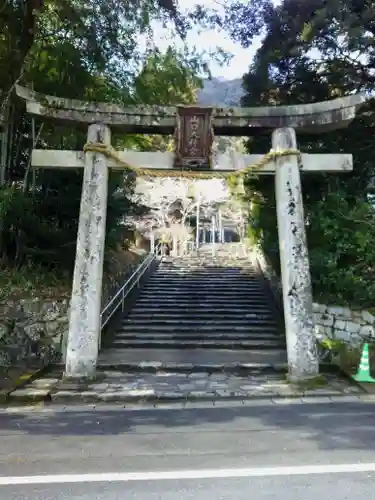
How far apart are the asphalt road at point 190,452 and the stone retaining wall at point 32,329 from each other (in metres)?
2.89

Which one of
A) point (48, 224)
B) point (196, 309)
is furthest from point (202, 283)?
point (48, 224)

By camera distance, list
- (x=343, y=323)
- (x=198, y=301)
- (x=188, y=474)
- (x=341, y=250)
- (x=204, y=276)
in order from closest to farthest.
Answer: (x=188, y=474), (x=343, y=323), (x=341, y=250), (x=198, y=301), (x=204, y=276)

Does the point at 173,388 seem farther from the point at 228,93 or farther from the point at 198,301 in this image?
the point at 228,93

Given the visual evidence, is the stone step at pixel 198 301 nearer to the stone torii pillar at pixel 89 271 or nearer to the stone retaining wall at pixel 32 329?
the stone retaining wall at pixel 32 329

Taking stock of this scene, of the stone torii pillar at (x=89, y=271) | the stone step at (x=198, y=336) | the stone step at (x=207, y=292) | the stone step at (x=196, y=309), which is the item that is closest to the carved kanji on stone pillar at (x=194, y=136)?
the stone torii pillar at (x=89, y=271)

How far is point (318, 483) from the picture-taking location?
367 centimetres

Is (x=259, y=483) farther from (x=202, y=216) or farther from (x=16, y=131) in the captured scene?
(x=202, y=216)

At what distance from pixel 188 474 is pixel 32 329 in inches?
233

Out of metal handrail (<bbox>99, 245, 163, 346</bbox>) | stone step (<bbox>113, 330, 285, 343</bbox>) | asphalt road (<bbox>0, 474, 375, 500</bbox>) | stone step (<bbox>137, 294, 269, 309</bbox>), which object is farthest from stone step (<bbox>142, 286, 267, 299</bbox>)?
asphalt road (<bbox>0, 474, 375, 500</bbox>)

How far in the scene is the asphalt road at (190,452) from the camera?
141 inches

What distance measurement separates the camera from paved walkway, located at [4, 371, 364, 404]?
6.77 m

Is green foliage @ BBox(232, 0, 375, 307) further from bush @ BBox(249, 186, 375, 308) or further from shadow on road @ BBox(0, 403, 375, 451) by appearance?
shadow on road @ BBox(0, 403, 375, 451)

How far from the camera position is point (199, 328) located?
11.1m

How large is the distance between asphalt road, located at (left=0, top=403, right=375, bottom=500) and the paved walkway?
1.57ft
